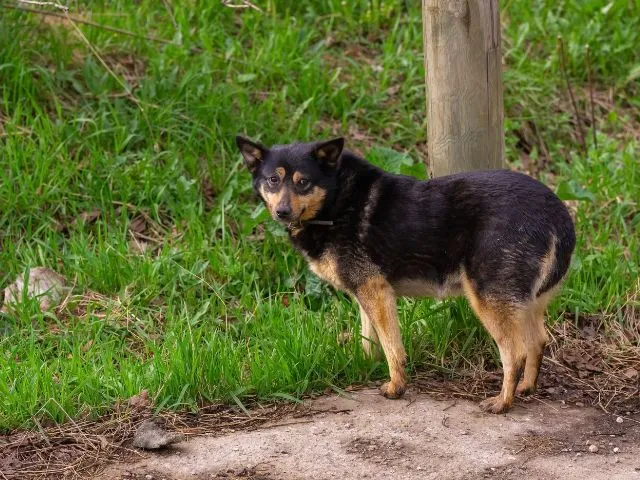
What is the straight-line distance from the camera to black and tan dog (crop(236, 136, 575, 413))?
205 inches

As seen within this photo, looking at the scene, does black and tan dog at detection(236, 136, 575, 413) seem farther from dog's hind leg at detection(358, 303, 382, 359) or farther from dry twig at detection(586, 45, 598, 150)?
dry twig at detection(586, 45, 598, 150)

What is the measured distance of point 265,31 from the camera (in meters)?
8.70

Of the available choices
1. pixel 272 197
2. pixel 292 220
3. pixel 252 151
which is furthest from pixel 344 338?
pixel 252 151

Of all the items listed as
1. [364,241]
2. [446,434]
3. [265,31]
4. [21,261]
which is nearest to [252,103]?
[265,31]

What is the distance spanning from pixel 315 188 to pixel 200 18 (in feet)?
12.0

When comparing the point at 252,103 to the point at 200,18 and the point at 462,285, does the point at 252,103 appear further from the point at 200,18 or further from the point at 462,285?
the point at 462,285

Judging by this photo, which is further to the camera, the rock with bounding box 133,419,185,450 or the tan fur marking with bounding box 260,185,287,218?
the tan fur marking with bounding box 260,185,287,218

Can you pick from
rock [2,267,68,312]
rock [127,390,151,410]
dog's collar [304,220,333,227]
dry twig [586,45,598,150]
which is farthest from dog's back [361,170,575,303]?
dry twig [586,45,598,150]

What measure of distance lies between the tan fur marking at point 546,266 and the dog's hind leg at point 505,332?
0.15 meters

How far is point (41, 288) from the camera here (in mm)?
6496

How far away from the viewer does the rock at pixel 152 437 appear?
4.86 m

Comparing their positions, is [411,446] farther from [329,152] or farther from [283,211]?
[329,152]

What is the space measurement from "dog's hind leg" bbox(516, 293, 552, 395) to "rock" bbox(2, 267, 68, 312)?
2989mm

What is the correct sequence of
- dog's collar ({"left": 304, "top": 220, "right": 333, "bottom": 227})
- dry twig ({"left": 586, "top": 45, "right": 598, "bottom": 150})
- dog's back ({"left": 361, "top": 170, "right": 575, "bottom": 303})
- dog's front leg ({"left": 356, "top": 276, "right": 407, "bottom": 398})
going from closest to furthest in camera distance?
dog's back ({"left": 361, "top": 170, "right": 575, "bottom": 303}) → dog's front leg ({"left": 356, "top": 276, "right": 407, "bottom": 398}) → dog's collar ({"left": 304, "top": 220, "right": 333, "bottom": 227}) → dry twig ({"left": 586, "top": 45, "right": 598, "bottom": 150})
